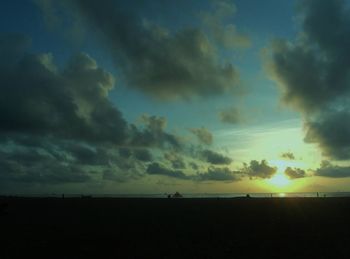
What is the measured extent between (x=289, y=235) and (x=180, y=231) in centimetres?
888

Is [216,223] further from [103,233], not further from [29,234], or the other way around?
[29,234]

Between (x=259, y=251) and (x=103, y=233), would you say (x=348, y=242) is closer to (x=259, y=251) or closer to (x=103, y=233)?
(x=259, y=251)

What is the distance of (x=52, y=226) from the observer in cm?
4091

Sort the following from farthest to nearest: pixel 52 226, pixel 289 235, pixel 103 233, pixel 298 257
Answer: pixel 52 226 → pixel 103 233 → pixel 289 235 → pixel 298 257

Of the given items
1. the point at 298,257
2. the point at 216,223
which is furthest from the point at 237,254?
the point at 216,223

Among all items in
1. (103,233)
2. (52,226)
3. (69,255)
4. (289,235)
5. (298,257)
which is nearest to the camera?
(298,257)

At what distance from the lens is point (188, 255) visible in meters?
24.5

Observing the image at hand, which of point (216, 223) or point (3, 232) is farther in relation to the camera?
point (216, 223)

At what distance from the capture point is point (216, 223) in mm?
41062

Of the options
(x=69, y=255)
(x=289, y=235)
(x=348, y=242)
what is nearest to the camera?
(x=69, y=255)

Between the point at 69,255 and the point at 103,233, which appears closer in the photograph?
the point at 69,255

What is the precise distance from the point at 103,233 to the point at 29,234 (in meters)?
6.05

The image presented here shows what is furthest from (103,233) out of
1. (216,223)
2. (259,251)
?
(259,251)

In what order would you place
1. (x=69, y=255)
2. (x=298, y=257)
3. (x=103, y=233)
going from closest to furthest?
(x=298, y=257) < (x=69, y=255) < (x=103, y=233)
